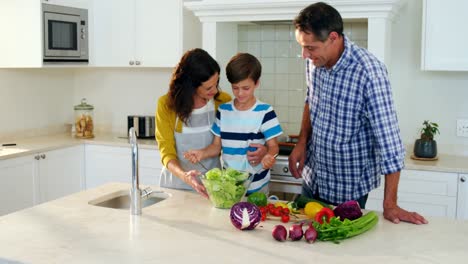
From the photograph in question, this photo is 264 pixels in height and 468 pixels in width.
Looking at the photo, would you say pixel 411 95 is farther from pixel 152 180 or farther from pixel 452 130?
pixel 152 180

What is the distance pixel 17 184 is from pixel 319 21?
2.42 m

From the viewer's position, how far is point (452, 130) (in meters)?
4.05

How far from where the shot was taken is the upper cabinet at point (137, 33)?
4305 millimetres

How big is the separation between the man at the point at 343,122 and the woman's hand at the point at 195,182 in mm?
461

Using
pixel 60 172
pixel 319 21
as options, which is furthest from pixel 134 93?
pixel 319 21

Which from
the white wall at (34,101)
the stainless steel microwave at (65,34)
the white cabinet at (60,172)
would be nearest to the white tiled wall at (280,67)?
the stainless steel microwave at (65,34)

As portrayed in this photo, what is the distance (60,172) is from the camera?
432 cm

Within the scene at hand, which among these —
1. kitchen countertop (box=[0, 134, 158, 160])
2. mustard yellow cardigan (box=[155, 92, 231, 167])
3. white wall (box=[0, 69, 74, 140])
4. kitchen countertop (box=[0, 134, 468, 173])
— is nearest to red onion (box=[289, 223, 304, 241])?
mustard yellow cardigan (box=[155, 92, 231, 167])

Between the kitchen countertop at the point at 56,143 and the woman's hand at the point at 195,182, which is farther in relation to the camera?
the kitchen countertop at the point at 56,143

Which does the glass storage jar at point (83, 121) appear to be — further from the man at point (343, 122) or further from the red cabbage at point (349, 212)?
the red cabbage at point (349, 212)

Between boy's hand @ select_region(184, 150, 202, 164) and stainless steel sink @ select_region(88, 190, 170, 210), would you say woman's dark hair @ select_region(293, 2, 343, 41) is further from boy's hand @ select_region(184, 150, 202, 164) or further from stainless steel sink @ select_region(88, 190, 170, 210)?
stainless steel sink @ select_region(88, 190, 170, 210)

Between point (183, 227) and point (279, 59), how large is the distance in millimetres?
2459

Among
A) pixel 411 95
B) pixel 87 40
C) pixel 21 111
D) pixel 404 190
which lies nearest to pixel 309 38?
pixel 404 190

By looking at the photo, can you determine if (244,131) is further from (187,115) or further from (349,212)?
(349,212)
